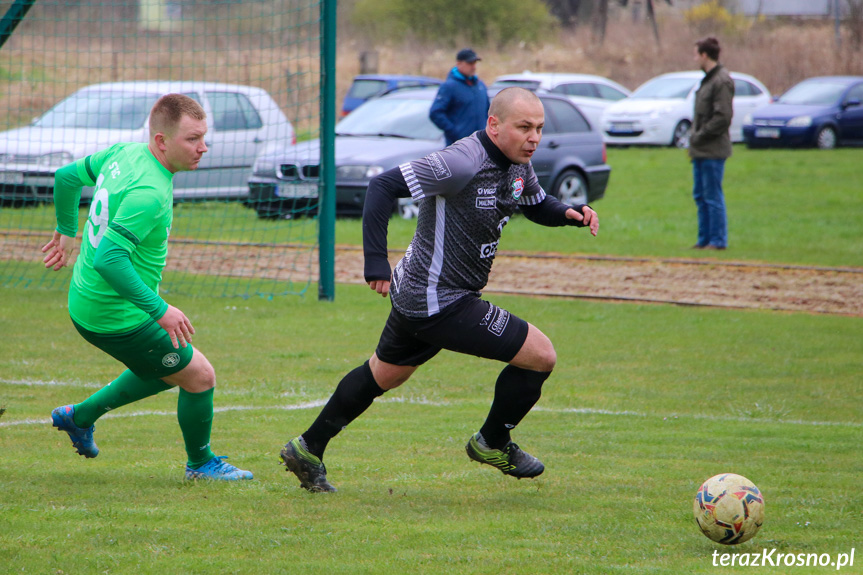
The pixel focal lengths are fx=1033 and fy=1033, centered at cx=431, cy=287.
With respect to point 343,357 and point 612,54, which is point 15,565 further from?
point 612,54

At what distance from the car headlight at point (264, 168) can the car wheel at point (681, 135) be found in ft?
48.4

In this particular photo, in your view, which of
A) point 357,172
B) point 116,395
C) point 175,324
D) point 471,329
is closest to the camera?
point 175,324

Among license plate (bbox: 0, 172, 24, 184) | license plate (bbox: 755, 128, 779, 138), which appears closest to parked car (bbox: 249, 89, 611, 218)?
license plate (bbox: 0, 172, 24, 184)

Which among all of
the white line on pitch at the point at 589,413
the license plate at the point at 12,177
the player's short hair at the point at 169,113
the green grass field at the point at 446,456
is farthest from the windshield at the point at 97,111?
the player's short hair at the point at 169,113

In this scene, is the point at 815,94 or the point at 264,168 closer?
the point at 264,168

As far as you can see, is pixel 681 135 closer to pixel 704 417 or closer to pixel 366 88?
pixel 366 88

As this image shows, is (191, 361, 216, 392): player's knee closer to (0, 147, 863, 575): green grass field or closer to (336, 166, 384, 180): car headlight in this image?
(0, 147, 863, 575): green grass field

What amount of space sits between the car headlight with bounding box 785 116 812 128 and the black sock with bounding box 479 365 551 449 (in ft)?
72.0

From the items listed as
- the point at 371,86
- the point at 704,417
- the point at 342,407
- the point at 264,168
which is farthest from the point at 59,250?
the point at 371,86

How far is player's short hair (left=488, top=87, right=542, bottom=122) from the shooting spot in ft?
14.8

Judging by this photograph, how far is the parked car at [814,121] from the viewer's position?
81.0 ft

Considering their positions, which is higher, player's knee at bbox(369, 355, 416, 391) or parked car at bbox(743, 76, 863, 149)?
parked car at bbox(743, 76, 863, 149)

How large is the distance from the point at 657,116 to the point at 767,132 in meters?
2.67

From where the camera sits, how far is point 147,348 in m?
4.60
